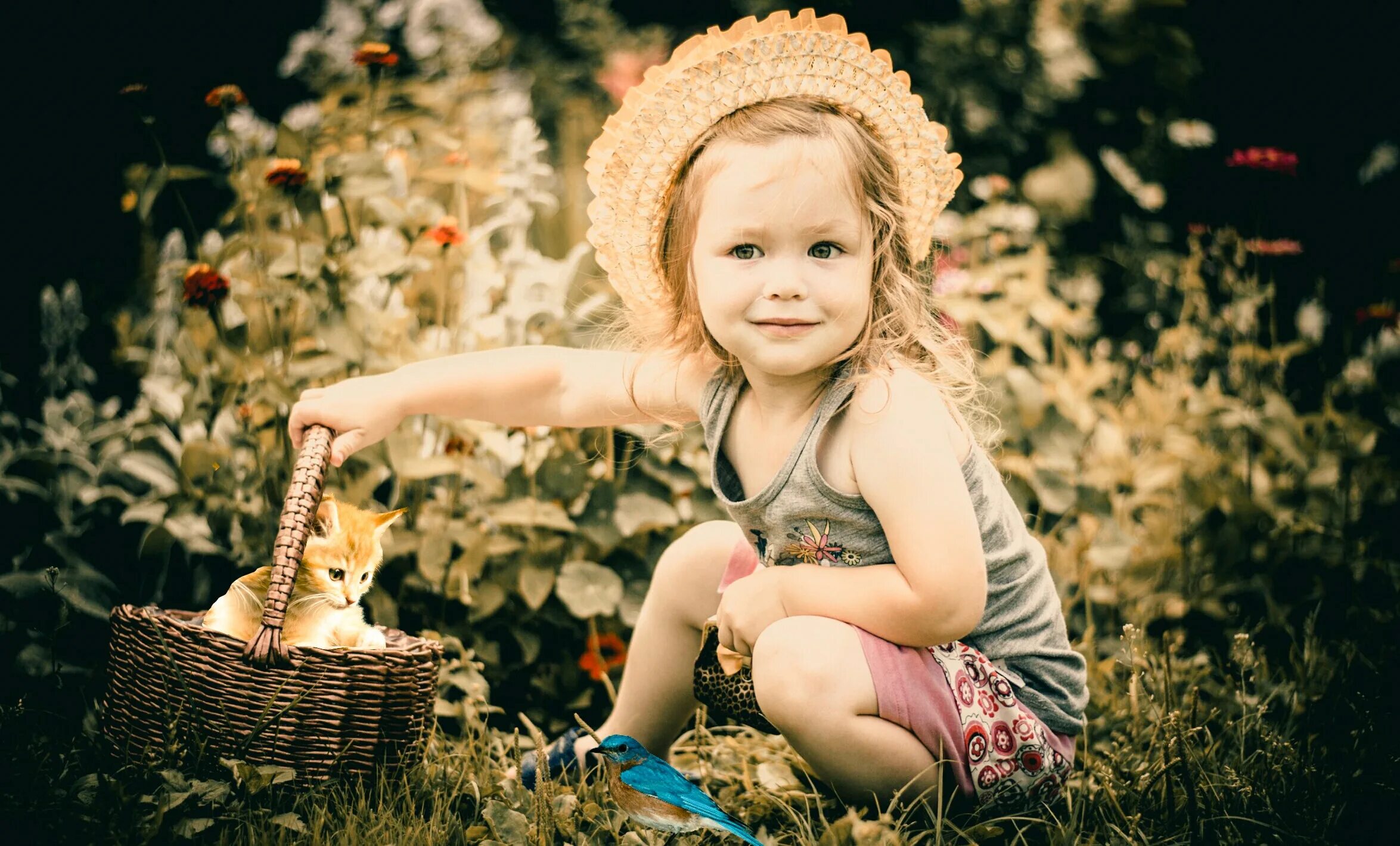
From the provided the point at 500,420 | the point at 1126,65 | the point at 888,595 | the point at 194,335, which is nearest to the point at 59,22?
the point at 194,335

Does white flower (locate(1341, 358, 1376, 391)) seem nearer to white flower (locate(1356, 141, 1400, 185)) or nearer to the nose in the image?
white flower (locate(1356, 141, 1400, 185))

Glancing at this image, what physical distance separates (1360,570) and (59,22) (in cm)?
322

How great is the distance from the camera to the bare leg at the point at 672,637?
1845mm

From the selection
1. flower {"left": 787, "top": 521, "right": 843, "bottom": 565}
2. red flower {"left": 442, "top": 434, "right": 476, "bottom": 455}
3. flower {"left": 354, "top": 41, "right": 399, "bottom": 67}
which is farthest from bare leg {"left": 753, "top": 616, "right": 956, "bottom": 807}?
flower {"left": 354, "top": 41, "right": 399, "bottom": 67}

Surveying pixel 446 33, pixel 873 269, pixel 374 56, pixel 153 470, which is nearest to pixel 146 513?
pixel 153 470

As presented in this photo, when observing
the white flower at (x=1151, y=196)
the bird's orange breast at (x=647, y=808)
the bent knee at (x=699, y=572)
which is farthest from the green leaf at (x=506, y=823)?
the white flower at (x=1151, y=196)

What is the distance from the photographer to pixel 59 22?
106 inches

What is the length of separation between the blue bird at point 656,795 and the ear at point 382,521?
1.46 ft

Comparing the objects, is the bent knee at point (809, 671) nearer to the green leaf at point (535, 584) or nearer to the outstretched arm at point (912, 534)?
the outstretched arm at point (912, 534)

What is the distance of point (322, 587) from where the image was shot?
1.59 metres

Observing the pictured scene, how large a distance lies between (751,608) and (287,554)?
653mm

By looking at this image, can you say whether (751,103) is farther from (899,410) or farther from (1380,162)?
(1380,162)

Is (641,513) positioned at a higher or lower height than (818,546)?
lower

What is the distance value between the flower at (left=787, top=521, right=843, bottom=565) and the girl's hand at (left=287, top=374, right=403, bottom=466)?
66 centimetres
